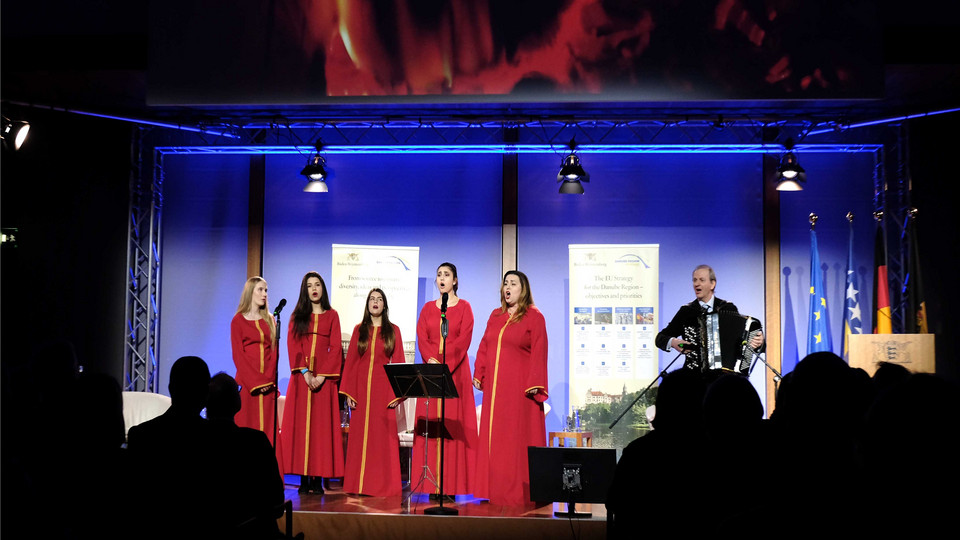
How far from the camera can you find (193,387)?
3289 millimetres

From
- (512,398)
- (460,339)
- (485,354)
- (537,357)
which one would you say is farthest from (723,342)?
(460,339)

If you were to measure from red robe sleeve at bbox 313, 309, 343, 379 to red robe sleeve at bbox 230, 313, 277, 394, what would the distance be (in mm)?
393

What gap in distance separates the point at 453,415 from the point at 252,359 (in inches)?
74.8

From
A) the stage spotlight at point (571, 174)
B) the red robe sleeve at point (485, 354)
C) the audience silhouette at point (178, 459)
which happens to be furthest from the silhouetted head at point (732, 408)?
the stage spotlight at point (571, 174)

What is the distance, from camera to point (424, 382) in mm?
6117

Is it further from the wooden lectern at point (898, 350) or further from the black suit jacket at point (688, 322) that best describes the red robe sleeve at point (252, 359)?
the wooden lectern at point (898, 350)

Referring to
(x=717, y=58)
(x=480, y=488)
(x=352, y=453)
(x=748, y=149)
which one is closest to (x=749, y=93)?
(x=717, y=58)

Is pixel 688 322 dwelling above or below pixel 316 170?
below

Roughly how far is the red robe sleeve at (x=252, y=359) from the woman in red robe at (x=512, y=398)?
6.20ft

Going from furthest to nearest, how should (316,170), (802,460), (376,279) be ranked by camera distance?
(376,279)
(316,170)
(802,460)

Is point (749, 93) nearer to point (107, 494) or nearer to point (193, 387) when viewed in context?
point (193, 387)

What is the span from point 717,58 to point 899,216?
→ 2.95 metres

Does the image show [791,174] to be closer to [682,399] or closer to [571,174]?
[571,174]

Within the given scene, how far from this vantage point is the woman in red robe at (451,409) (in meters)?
6.86
